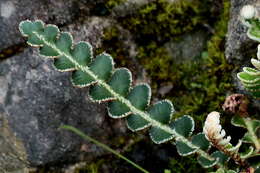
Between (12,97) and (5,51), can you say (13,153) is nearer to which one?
(12,97)

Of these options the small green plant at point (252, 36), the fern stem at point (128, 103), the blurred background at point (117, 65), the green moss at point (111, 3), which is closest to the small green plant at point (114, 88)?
the fern stem at point (128, 103)

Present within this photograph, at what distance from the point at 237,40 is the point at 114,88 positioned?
1.89 ft

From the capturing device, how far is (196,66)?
2.19 meters

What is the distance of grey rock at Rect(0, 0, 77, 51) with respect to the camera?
1.99 meters

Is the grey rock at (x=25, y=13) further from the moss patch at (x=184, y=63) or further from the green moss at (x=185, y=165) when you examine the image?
the green moss at (x=185, y=165)

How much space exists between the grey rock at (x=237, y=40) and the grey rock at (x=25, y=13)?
0.69 m

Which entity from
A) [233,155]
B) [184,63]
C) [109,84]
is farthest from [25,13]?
[233,155]

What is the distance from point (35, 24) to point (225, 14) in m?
0.90

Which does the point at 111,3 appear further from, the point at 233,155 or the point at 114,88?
the point at 233,155

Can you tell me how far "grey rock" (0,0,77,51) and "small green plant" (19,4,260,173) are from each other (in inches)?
11.7

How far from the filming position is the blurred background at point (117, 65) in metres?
2.00

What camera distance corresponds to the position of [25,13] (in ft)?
6.57

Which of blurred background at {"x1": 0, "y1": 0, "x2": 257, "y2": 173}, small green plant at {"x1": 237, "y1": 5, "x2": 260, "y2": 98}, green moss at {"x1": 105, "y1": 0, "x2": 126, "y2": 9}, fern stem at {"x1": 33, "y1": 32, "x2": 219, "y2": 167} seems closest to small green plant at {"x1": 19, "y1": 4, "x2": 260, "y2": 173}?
fern stem at {"x1": 33, "y1": 32, "x2": 219, "y2": 167}

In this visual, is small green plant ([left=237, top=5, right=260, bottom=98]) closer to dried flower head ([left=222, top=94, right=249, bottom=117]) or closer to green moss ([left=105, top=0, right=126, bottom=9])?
dried flower head ([left=222, top=94, right=249, bottom=117])
